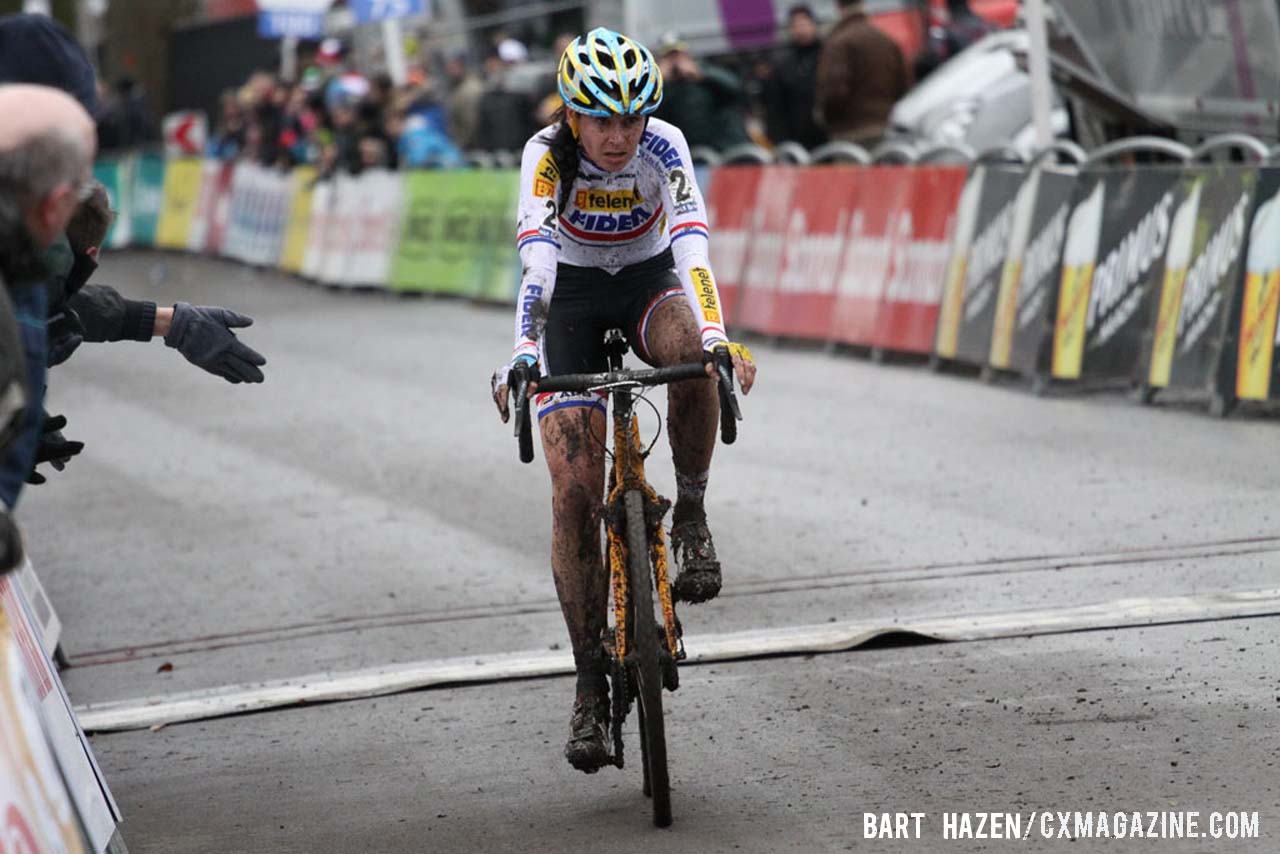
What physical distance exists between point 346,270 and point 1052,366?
14.2m

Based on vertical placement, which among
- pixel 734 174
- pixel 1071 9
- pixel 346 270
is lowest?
pixel 346 270

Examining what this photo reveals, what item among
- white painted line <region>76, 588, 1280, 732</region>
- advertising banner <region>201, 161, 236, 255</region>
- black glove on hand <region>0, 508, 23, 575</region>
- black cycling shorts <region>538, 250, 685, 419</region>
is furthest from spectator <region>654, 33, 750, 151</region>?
black glove on hand <region>0, 508, 23, 575</region>

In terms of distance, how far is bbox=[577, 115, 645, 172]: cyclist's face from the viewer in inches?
244

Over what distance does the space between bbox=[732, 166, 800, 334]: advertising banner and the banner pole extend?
9.25 feet

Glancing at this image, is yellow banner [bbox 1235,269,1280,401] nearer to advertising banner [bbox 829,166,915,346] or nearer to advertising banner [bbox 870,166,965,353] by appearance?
advertising banner [bbox 870,166,965,353]

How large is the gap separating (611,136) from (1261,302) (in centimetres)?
645

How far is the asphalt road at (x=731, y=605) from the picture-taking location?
600cm

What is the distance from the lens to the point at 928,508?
408 inches

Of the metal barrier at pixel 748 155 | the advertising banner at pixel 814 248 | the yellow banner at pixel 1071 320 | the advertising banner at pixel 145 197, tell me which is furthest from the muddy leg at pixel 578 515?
the advertising banner at pixel 145 197

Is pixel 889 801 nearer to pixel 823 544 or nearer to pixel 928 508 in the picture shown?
pixel 823 544

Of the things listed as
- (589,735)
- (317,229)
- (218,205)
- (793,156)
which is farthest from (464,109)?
(589,735)

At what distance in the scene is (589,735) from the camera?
6.02 meters

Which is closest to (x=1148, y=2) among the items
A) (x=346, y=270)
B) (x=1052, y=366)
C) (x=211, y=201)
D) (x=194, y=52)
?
(x=1052, y=366)

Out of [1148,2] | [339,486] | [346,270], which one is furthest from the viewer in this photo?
[346,270]
